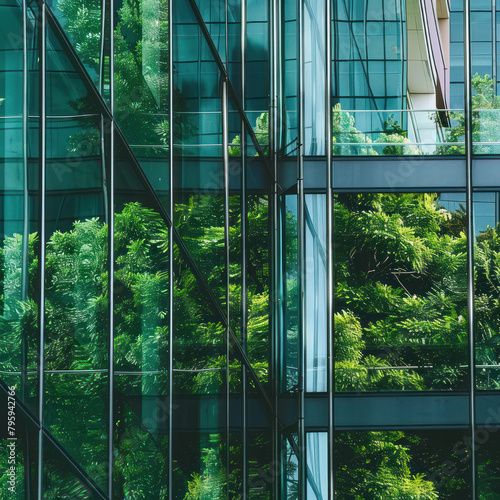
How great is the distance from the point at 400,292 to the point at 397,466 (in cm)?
288

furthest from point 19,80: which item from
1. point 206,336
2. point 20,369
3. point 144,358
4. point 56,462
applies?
point 206,336

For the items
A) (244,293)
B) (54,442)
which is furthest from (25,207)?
(244,293)

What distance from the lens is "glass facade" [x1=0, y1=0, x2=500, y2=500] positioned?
3346mm

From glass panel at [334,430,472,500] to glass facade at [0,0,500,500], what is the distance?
4cm

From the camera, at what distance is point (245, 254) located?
8531mm

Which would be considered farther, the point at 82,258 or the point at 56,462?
the point at 82,258

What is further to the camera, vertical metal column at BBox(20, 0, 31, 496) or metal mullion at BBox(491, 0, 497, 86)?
metal mullion at BBox(491, 0, 497, 86)

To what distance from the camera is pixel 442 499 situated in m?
10.2

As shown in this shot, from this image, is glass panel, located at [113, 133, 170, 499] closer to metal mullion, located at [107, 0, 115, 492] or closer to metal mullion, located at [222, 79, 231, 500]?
metal mullion, located at [107, 0, 115, 492]

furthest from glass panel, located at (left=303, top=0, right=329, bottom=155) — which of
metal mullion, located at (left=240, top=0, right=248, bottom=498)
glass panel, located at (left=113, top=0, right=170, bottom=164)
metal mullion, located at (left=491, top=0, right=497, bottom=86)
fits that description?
glass panel, located at (left=113, top=0, right=170, bottom=164)

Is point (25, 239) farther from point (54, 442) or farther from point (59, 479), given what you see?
point (59, 479)

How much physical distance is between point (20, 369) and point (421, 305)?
8.80m

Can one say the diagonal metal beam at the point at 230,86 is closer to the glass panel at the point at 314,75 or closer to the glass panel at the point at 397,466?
the glass panel at the point at 314,75

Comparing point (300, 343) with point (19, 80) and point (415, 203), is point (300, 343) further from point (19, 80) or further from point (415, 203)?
point (19, 80)
